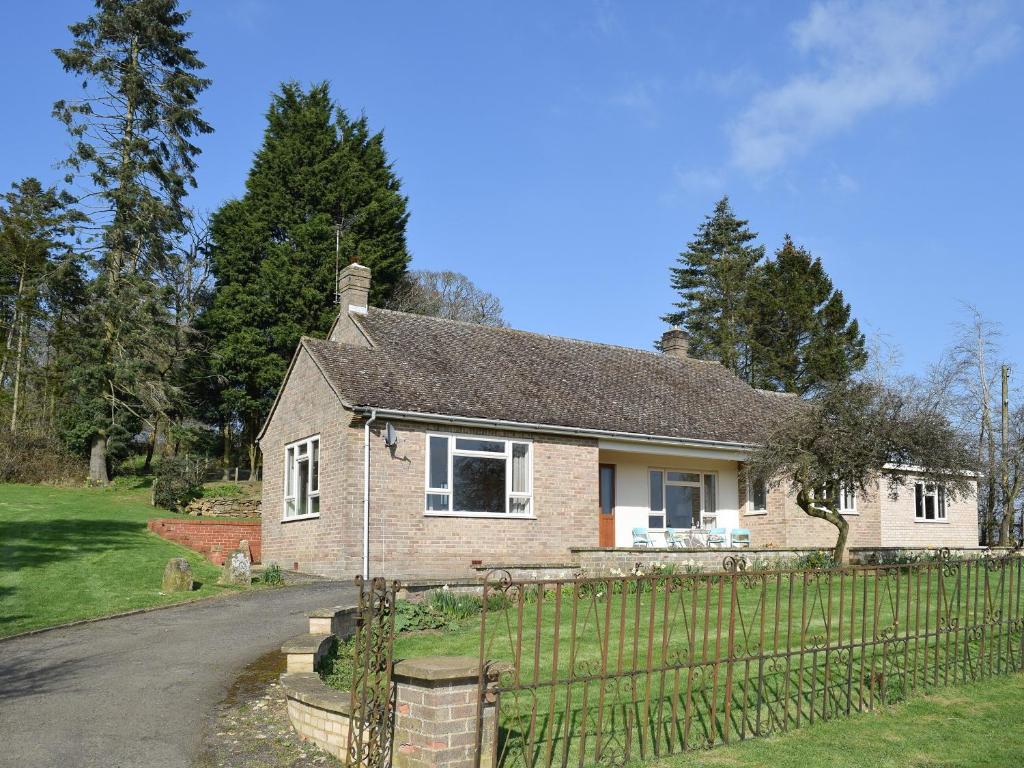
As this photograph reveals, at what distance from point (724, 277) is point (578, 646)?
4208 centimetres

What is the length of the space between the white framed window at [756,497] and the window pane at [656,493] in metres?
2.80

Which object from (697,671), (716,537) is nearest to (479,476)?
(716,537)

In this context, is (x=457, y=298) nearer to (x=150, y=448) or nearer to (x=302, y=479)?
(x=150, y=448)

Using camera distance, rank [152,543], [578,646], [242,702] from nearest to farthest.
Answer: [242,702]
[578,646]
[152,543]

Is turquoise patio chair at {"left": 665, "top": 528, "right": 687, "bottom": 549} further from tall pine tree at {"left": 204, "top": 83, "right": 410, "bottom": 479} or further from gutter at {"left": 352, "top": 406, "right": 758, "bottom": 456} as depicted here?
tall pine tree at {"left": 204, "top": 83, "right": 410, "bottom": 479}

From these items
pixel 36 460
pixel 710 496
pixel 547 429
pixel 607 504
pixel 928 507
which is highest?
pixel 547 429

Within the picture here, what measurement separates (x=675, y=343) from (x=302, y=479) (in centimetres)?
1507

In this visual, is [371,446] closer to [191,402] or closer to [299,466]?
Answer: [299,466]

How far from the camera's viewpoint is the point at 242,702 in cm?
783

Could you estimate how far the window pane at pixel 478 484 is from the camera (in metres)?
19.2

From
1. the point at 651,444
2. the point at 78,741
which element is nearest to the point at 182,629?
the point at 78,741

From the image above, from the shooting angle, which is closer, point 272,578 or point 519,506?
point 272,578

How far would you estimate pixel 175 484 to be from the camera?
28125mm

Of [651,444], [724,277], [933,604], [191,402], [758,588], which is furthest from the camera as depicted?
[724,277]
